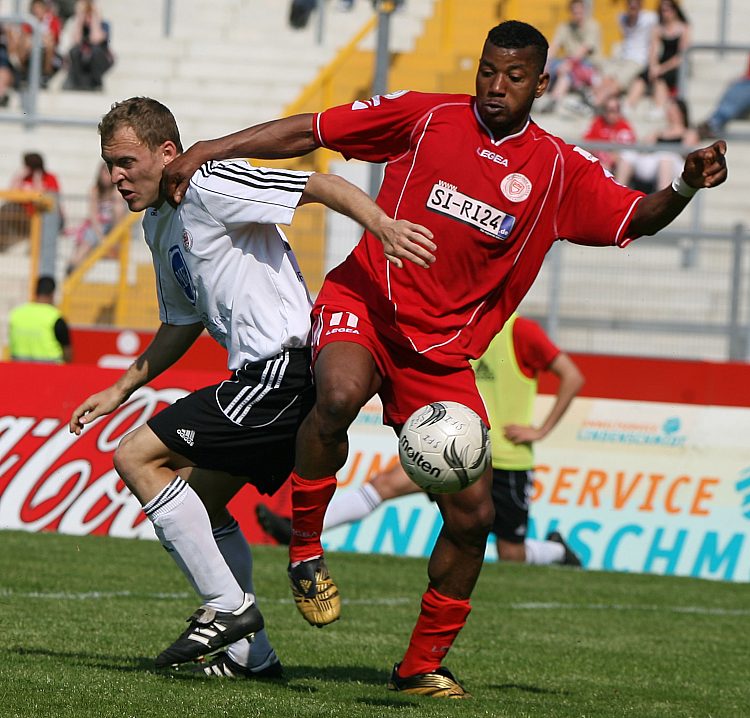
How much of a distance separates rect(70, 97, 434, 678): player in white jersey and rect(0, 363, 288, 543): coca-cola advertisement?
5827mm

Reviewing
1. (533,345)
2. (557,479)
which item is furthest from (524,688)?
(557,479)

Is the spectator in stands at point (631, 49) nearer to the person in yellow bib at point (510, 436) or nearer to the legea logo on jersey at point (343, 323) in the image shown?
the person in yellow bib at point (510, 436)

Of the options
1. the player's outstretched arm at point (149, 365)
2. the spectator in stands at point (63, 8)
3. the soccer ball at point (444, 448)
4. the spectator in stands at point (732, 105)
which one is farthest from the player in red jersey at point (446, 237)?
the spectator in stands at point (63, 8)

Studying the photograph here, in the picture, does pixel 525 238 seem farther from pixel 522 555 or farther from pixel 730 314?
pixel 730 314

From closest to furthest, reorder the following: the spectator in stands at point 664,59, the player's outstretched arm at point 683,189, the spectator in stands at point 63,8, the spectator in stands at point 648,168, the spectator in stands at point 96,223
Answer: the player's outstretched arm at point 683,189 < the spectator in stands at point 96,223 < the spectator in stands at point 648,168 < the spectator in stands at point 664,59 < the spectator in stands at point 63,8

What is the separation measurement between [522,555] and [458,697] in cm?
557

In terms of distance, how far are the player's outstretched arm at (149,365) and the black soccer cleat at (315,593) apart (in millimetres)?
1060

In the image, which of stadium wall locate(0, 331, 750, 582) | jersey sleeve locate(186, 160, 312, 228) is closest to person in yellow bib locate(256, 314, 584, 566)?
stadium wall locate(0, 331, 750, 582)

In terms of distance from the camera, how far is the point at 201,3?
78.7ft

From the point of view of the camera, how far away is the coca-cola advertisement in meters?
12.1

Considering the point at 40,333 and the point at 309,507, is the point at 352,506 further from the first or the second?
the point at 309,507

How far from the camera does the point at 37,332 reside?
1522 cm

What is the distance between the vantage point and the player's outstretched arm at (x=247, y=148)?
615 centimetres

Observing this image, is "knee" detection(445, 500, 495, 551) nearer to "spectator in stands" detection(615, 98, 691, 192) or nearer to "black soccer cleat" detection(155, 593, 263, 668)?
"black soccer cleat" detection(155, 593, 263, 668)
